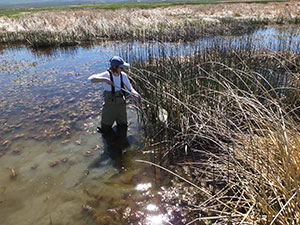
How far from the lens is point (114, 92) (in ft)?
14.4

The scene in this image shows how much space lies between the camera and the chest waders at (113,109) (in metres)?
4.46

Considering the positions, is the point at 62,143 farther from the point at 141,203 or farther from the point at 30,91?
the point at 30,91

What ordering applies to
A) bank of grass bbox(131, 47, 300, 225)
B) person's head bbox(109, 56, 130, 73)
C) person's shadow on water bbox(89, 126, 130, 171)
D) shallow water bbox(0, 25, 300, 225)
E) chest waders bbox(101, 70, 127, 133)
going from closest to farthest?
bank of grass bbox(131, 47, 300, 225) < shallow water bbox(0, 25, 300, 225) < person's head bbox(109, 56, 130, 73) < person's shadow on water bbox(89, 126, 130, 171) < chest waders bbox(101, 70, 127, 133)

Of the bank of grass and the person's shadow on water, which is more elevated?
the bank of grass

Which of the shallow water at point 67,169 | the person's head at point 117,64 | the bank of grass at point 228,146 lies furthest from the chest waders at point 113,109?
the bank of grass at point 228,146

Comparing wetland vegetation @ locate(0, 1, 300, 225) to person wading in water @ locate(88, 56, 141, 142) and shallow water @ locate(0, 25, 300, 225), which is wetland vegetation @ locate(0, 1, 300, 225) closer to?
shallow water @ locate(0, 25, 300, 225)

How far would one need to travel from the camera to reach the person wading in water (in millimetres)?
4071

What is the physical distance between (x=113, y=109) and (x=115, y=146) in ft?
2.59

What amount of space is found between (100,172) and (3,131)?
303 cm

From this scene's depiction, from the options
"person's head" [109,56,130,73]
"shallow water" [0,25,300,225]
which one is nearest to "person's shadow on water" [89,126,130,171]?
"shallow water" [0,25,300,225]

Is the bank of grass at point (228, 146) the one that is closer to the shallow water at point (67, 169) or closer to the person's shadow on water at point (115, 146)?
the shallow water at point (67, 169)

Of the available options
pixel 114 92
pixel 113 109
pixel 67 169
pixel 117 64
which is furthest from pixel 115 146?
pixel 117 64

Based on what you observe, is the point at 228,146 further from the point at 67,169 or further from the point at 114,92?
the point at 67,169

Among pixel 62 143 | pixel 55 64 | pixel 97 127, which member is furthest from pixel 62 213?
pixel 55 64
